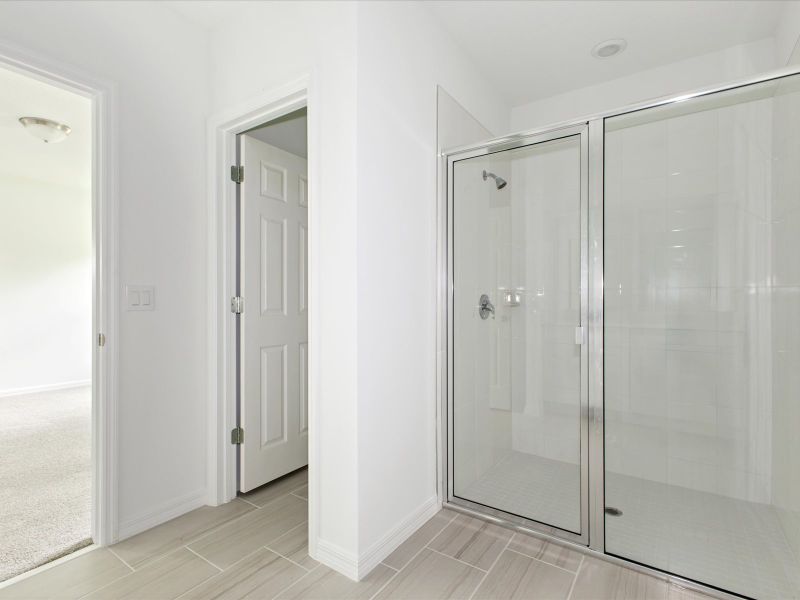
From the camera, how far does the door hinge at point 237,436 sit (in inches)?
92.4

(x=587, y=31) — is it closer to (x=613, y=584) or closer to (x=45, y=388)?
(x=613, y=584)

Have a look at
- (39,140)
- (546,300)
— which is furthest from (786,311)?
(39,140)

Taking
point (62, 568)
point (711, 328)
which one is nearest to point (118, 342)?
point (62, 568)

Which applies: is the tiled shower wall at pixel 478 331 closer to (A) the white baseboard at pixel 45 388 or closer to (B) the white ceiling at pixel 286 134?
(B) the white ceiling at pixel 286 134

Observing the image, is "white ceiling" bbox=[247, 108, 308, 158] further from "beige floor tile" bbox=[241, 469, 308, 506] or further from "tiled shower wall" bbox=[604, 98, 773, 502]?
"beige floor tile" bbox=[241, 469, 308, 506]

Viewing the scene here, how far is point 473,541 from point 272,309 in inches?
63.6

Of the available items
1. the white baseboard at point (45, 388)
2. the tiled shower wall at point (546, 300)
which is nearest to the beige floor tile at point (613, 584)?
the tiled shower wall at point (546, 300)

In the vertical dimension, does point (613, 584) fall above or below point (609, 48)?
below

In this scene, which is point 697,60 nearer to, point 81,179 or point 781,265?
point 781,265

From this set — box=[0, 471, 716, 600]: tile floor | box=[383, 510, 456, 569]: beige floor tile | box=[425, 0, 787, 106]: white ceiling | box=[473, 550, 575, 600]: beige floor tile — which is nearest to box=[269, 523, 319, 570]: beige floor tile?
box=[0, 471, 716, 600]: tile floor

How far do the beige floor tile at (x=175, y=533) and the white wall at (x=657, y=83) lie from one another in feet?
8.95

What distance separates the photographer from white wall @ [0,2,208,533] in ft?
6.34

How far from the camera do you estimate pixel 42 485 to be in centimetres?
249

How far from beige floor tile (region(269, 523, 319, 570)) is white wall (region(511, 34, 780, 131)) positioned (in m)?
2.50
